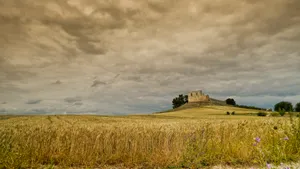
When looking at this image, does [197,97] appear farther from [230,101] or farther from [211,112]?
[211,112]

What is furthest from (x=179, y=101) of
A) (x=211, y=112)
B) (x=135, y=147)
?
(x=135, y=147)

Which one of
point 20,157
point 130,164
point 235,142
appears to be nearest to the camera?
point 20,157

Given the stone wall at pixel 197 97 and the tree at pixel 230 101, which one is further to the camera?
the tree at pixel 230 101

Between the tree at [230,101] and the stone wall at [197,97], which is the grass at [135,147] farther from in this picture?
the tree at [230,101]

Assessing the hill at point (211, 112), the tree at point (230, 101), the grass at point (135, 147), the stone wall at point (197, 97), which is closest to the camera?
the grass at point (135, 147)

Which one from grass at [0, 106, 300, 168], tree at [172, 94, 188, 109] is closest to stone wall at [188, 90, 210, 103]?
tree at [172, 94, 188, 109]

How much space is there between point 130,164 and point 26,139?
4.25m

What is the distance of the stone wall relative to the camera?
96.4m

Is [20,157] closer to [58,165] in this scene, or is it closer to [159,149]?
[58,165]

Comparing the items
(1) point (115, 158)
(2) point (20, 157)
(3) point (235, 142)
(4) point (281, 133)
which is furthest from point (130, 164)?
(4) point (281, 133)

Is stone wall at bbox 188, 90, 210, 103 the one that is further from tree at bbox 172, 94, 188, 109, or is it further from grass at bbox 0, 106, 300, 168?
grass at bbox 0, 106, 300, 168

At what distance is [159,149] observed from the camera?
9.77 m

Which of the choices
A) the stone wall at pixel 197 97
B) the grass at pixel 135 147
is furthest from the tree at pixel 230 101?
the grass at pixel 135 147

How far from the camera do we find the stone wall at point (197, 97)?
96.4m
